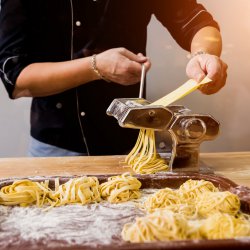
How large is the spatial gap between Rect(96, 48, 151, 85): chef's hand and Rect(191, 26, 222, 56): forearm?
434mm

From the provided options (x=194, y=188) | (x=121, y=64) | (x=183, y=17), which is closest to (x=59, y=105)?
(x=121, y=64)

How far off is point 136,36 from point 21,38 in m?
0.70

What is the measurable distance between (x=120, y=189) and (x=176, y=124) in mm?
429

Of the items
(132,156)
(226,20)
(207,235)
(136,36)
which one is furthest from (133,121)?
(226,20)

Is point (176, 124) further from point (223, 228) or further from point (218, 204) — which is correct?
point (223, 228)

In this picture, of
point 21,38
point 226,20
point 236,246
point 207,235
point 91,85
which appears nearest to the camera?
point 236,246

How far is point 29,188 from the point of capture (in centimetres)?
160

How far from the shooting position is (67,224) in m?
1.41

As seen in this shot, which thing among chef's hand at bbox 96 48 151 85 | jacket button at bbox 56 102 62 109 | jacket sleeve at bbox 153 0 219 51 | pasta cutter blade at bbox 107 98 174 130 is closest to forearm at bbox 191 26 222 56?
jacket sleeve at bbox 153 0 219 51

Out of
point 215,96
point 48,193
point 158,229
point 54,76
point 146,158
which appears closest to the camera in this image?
point 158,229

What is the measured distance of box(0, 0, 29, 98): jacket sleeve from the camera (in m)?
2.40

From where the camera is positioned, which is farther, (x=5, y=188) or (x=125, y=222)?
(x=5, y=188)

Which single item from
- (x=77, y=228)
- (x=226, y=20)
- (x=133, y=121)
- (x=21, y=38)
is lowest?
(x=77, y=228)

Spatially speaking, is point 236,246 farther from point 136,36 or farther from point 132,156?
point 136,36
